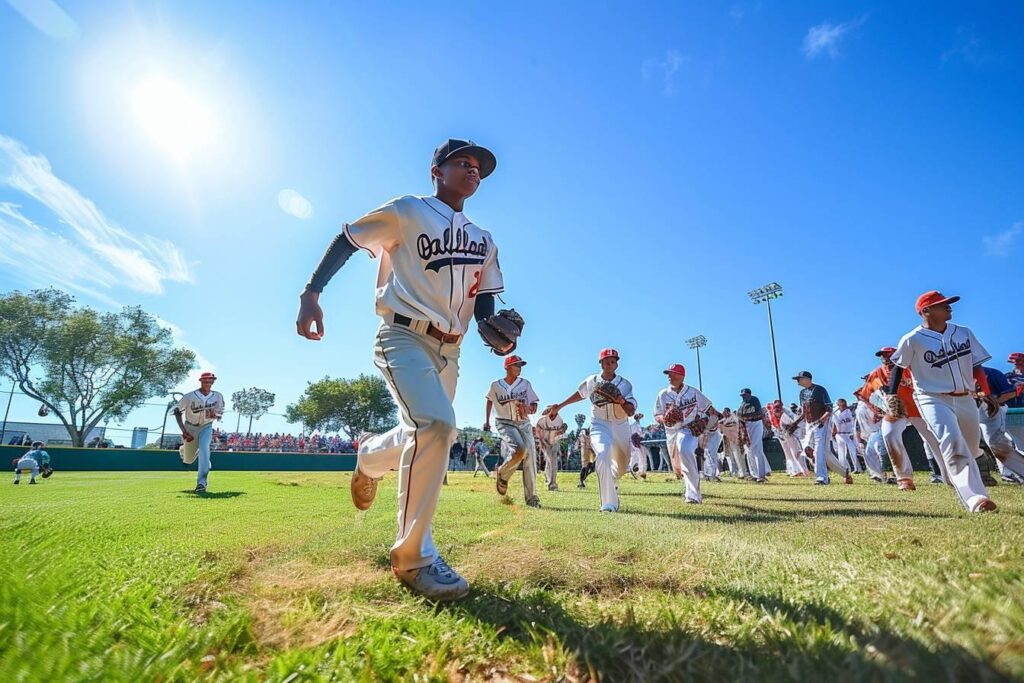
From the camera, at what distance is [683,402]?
25.9 ft

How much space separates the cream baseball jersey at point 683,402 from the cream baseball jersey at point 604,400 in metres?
1.29

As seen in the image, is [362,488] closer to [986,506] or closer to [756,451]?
[986,506]

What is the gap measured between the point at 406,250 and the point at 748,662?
2.38 metres

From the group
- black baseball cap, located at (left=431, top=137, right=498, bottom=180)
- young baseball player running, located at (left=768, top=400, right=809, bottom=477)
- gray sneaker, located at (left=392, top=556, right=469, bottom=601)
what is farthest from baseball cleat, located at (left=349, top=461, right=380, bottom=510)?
young baseball player running, located at (left=768, top=400, right=809, bottom=477)

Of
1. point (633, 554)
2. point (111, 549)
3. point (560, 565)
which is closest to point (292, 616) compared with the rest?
point (560, 565)

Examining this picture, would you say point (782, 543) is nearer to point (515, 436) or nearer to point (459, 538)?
point (459, 538)

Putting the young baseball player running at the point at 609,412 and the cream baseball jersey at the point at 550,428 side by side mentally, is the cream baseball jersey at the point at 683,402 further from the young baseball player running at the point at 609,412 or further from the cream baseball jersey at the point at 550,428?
the cream baseball jersey at the point at 550,428

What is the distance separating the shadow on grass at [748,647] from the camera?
3.73 feet

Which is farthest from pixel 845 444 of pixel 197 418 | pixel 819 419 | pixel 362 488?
pixel 197 418

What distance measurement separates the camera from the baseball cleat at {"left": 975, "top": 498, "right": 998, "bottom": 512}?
14.0 feet

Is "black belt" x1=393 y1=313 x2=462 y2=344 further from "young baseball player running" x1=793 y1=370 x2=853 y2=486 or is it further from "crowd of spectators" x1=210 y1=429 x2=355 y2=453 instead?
"crowd of spectators" x1=210 y1=429 x2=355 y2=453

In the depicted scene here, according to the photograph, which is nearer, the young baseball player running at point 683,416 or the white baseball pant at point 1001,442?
the young baseball player running at point 683,416

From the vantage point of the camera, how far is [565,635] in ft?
5.22

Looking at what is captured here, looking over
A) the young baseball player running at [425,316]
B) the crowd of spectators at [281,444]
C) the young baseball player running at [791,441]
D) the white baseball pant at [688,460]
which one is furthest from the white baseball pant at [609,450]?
the crowd of spectators at [281,444]
